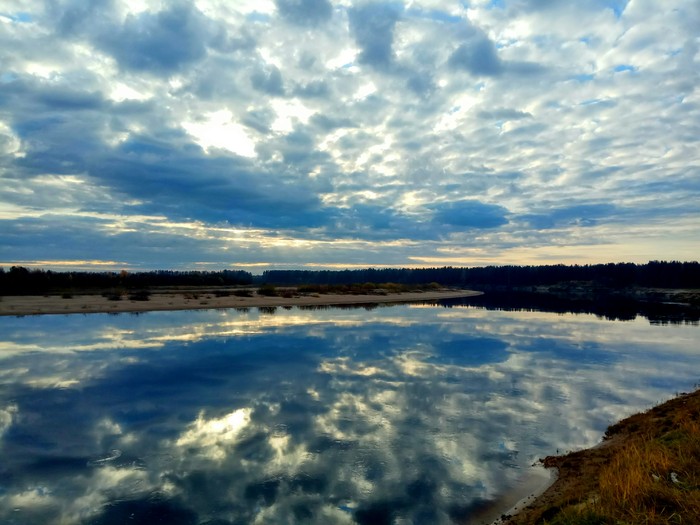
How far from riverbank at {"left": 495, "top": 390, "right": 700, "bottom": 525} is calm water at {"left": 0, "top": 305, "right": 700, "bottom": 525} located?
1026 mm

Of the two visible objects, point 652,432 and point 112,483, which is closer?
point 112,483

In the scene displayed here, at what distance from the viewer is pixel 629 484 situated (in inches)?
271

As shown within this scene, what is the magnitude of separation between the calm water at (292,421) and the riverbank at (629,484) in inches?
40.4

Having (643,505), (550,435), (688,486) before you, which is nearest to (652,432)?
(550,435)

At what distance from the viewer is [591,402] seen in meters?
16.0

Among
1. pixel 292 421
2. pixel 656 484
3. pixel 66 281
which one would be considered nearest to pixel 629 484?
pixel 656 484

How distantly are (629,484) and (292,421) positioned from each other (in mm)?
9218

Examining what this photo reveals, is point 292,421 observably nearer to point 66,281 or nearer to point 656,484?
point 656,484

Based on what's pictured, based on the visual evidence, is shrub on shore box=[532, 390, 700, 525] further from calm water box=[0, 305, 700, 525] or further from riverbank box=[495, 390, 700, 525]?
calm water box=[0, 305, 700, 525]

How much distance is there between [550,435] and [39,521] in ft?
41.4

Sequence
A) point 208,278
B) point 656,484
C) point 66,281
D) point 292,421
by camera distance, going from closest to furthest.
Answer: point 656,484
point 292,421
point 66,281
point 208,278

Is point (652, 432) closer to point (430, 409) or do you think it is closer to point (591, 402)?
point (591, 402)

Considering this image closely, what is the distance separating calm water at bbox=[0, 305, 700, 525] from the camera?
8648 mm

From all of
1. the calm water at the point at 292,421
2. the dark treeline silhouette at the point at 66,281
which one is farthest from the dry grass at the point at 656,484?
the dark treeline silhouette at the point at 66,281
